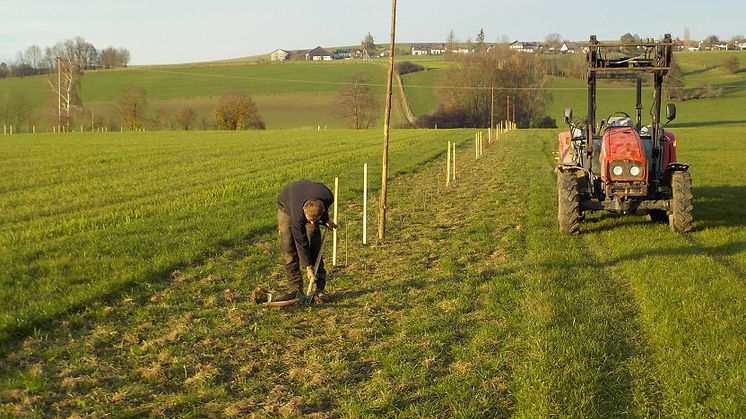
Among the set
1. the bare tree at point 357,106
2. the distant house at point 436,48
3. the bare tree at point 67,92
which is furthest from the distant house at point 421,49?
the bare tree at point 67,92

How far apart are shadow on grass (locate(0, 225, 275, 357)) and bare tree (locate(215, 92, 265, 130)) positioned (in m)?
65.9

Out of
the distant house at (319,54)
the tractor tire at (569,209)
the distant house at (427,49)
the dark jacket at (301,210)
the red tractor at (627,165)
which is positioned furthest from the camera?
the distant house at (427,49)

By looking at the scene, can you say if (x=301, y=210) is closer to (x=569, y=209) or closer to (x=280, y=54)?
(x=569, y=209)

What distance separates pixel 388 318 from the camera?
23.2 ft

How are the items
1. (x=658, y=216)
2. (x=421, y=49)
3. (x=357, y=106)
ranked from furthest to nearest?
1. (x=421, y=49)
2. (x=357, y=106)
3. (x=658, y=216)

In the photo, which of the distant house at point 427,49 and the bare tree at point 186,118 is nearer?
the bare tree at point 186,118

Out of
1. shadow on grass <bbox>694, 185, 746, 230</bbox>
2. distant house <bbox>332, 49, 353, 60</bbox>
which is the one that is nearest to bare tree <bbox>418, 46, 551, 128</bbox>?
shadow on grass <bbox>694, 185, 746, 230</bbox>

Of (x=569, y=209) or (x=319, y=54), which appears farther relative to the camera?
Answer: (x=319, y=54)

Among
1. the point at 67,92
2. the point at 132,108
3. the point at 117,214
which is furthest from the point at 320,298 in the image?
the point at 132,108

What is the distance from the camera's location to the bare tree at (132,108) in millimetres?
73750

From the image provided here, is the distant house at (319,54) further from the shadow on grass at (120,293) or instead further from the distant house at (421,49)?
the shadow on grass at (120,293)

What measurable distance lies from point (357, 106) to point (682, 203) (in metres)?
71.0

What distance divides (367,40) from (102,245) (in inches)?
4404

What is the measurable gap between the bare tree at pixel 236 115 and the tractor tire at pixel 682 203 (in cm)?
6736
